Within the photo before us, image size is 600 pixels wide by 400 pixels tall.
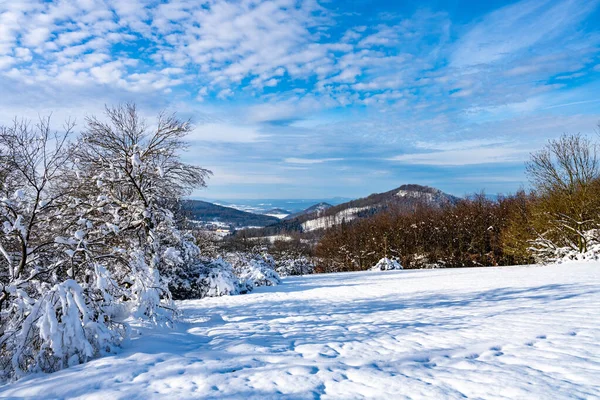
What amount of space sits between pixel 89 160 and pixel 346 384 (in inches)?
364

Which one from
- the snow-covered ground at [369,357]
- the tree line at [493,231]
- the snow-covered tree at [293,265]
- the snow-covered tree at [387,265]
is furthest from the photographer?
the snow-covered tree at [293,265]

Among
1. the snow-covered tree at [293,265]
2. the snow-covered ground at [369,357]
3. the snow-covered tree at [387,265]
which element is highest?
the snow-covered ground at [369,357]

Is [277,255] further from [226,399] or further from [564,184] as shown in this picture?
[226,399]

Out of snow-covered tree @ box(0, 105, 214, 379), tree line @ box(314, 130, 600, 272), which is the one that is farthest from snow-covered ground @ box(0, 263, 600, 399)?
tree line @ box(314, 130, 600, 272)

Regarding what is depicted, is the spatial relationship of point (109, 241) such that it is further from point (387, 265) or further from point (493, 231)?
point (493, 231)

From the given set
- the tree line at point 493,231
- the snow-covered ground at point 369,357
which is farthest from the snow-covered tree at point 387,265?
the snow-covered ground at point 369,357

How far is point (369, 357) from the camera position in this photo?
4801 mm

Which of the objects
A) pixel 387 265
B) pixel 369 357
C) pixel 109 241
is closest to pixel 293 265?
pixel 387 265

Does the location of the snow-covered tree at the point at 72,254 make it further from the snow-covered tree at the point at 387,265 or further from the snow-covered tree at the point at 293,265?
the snow-covered tree at the point at 293,265

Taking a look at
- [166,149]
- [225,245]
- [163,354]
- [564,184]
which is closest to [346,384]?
[163,354]

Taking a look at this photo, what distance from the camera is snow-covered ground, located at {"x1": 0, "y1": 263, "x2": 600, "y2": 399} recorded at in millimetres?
3588

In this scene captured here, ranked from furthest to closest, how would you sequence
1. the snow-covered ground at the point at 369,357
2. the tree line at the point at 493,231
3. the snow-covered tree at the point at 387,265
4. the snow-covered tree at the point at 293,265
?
the snow-covered tree at the point at 293,265 → the snow-covered tree at the point at 387,265 → the tree line at the point at 493,231 → the snow-covered ground at the point at 369,357

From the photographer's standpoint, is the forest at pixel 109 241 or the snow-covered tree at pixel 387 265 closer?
the forest at pixel 109 241

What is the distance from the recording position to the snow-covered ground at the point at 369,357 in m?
3.59
